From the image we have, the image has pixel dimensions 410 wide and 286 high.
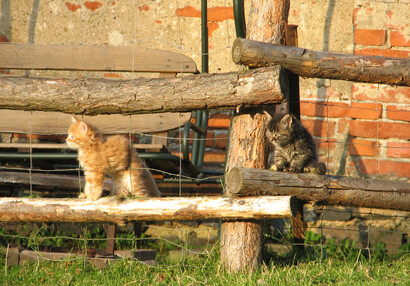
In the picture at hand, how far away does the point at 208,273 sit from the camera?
3.25 meters

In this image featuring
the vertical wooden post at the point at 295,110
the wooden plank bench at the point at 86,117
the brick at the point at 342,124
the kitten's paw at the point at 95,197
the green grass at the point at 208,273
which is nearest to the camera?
the green grass at the point at 208,273

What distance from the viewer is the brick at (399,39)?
4.85 meters

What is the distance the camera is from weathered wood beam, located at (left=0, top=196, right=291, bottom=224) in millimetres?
2980

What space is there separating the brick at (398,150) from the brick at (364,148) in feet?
0.40

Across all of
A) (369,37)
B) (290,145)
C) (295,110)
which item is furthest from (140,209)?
Result: (369,37)

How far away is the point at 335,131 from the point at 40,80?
10.1 ft

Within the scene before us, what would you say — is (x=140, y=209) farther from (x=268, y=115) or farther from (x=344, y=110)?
(x=344, y=110)

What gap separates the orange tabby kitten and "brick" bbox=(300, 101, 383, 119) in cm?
205

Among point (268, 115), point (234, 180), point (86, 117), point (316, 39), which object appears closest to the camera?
point (234, 180)

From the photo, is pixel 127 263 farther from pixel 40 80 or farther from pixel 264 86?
pixel 264 86

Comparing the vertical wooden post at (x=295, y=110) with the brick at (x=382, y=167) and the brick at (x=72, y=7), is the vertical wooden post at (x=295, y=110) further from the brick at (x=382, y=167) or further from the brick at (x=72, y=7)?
the brick at (x=72, y=7)

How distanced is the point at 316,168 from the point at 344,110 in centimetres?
188

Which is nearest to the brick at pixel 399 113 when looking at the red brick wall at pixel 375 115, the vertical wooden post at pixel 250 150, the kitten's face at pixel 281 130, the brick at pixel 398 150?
the red brick wall at pixel 375 115

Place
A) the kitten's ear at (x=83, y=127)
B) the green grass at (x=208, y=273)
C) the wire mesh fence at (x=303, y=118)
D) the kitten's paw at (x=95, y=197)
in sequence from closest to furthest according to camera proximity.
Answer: the green grass at (x=208, y=273)
the kitten's paw at (x=95, y=197)
the kitten's ear at (x=83, y=127)
the wire mesh fence at (x=303, y=118)
